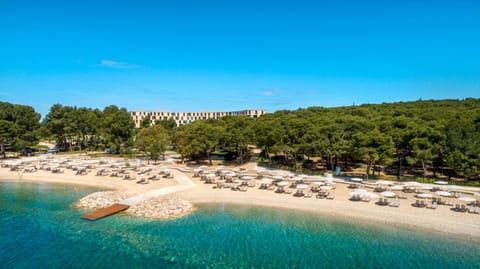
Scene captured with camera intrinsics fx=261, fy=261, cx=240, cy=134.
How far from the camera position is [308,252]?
52.5 feet

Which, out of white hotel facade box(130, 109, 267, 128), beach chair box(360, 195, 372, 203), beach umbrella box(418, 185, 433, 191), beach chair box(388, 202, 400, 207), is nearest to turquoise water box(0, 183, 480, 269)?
beach chair box(388, 202, 400, 207)

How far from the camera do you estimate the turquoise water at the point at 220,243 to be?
1488cm

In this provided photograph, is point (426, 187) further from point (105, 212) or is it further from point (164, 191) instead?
point (105, 212)

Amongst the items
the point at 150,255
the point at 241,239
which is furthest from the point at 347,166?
the point at 150,255

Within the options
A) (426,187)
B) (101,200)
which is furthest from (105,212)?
(426,187)

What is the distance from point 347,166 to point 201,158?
25.3 meters

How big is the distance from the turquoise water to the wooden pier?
2.14ft

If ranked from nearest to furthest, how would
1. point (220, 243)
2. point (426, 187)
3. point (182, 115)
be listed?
point (220, 243), point (426, 187), point (182, 115)

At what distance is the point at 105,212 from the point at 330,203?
19.3 metres

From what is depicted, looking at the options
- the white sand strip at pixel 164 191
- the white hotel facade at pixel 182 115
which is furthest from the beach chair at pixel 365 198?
the white hotel facade at pixel 182 115

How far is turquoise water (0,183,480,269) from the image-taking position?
14.9m

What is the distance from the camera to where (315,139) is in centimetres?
3431

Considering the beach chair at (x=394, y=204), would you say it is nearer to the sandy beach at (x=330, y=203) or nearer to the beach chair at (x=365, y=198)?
the sandy beach at (x=330, y=203)

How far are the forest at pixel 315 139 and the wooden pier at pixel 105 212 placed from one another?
18.8 meters
